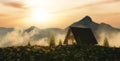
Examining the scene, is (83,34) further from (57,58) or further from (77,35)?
(57,58)

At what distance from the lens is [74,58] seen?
2567 cm

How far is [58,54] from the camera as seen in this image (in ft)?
86.0

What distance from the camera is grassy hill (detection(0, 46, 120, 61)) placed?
25.8m

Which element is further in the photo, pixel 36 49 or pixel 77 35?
pixel 77 35

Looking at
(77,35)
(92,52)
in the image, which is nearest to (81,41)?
(77,35)

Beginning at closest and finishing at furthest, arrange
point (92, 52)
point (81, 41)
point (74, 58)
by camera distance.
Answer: point (74, 58), point (92, 52), point (81, 41)

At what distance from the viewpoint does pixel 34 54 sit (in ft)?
85.8

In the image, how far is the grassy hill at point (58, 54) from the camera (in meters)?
25.8

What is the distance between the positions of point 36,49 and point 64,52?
6.83ft

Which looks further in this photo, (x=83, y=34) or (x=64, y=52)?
(x=83, y=34)

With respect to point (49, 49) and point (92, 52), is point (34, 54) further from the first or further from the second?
point (92, 52)

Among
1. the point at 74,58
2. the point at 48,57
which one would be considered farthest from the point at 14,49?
the point at 74,58

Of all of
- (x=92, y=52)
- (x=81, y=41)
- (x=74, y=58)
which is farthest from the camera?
(x=81, y=41)

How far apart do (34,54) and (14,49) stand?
5.95 feet
